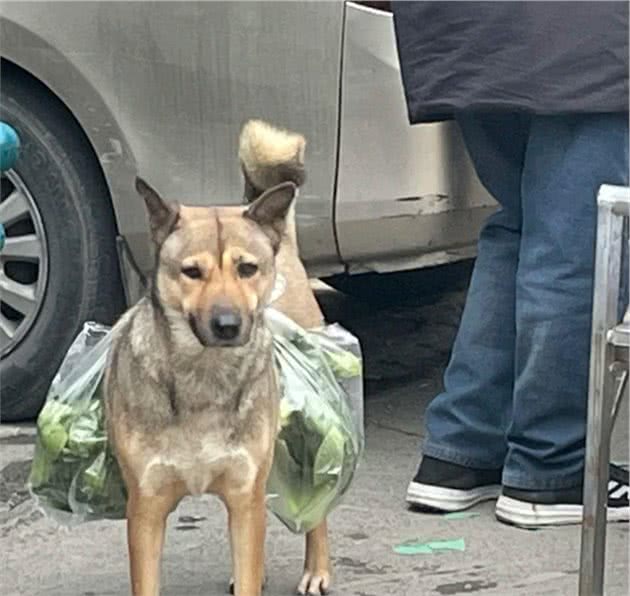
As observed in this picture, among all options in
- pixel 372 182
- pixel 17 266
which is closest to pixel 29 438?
pixel 17 266

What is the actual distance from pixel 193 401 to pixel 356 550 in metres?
0.92

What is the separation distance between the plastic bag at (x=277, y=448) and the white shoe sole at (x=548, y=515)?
2.32ft

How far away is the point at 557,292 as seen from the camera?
14.1 ft

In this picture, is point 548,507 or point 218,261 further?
point 548,507

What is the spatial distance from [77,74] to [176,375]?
5.71 ft

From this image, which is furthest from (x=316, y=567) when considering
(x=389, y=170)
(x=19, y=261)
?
(x=19, y=261)

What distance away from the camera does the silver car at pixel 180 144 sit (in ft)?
15.6

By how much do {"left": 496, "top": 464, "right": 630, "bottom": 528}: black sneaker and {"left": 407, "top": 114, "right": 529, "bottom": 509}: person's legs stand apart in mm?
166

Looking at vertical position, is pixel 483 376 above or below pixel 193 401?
below

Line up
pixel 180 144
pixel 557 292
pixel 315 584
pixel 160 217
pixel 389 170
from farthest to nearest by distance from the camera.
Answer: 1. pixel 180 144
2. pixel 389 170
3. pixel 557 292
4. pixel 315 584
5. pixel 160 217

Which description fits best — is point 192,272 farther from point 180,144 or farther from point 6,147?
point 180,144

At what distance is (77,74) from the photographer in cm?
495

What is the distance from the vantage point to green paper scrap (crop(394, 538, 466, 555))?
→ 419 centimetres

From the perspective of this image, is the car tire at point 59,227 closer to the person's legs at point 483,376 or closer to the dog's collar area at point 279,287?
the person's legs at point 483,376
